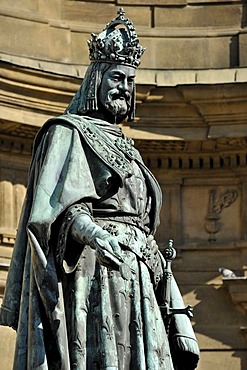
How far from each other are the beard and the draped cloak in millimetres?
115

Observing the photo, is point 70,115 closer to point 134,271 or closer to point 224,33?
point 134,271

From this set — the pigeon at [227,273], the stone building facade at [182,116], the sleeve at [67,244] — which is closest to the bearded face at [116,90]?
the sleeve at [67,244]

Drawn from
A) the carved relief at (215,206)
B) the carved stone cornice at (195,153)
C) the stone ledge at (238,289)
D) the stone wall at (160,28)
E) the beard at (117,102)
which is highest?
the stone wall at (160,28)

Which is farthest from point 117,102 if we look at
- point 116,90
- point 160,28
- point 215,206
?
point 160,28

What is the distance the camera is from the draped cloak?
302 inches

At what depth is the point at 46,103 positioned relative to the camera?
2136cm

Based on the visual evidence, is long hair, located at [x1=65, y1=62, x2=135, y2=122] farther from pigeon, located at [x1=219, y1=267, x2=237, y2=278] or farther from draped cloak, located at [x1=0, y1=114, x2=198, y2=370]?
pigeon, located at [x1=219, y1=267, x2=237, y2=278]

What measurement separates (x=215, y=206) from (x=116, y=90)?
14.5m

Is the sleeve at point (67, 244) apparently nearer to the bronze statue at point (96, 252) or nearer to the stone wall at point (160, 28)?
the bronze statue at point (96, 252)

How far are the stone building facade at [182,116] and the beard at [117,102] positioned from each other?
12.9 m

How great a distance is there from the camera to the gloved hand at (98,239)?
753cm

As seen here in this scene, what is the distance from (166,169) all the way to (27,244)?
14567 millimetres

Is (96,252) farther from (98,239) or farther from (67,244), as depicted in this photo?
(67,244)

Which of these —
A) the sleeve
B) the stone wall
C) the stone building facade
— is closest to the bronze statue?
the sleeve
